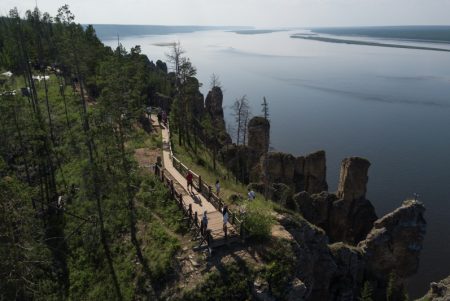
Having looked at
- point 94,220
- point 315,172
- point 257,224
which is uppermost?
point 257,224

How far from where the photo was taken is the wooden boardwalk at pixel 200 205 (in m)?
25.8

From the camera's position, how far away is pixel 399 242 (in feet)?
130

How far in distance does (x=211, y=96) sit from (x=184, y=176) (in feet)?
158

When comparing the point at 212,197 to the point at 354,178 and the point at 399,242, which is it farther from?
the point at 354,178

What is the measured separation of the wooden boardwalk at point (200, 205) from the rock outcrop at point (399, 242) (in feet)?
58.4

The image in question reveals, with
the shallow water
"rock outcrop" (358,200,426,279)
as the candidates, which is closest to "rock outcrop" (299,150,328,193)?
the shallow water

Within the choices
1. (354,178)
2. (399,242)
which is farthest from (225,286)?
(354,178)

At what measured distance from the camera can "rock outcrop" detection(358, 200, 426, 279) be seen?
3806 cm

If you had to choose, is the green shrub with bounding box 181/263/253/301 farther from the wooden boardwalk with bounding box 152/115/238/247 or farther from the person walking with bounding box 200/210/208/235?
the person walking with bounding box 200/210/208/235

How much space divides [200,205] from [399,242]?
74.8ft

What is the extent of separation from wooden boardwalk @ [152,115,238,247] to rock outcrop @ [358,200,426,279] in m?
17.8

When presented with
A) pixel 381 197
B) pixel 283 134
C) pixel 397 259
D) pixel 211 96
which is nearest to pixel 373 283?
pixel 397 259

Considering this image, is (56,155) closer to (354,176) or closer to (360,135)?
(354,176)

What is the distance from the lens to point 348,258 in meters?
33.4
